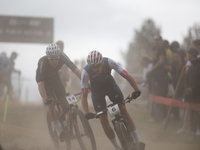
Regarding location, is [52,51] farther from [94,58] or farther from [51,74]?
[94,58]

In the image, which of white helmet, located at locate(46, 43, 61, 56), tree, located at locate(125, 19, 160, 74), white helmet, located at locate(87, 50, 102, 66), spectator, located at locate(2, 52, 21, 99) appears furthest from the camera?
tree, located at locate(125, 19, 160, 74)

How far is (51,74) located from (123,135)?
2.23 meters

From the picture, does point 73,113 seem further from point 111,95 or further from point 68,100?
point 111,95

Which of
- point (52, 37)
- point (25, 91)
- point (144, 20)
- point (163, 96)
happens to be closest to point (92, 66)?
point (163, 96)

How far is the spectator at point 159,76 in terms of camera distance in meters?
8.32

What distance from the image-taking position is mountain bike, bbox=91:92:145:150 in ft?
14.5

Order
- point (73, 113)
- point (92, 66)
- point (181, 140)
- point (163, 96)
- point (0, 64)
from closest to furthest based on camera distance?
point (92, 66) → point (73, 113) → point (181, 140) → point (163, 96) → point (0, 64)

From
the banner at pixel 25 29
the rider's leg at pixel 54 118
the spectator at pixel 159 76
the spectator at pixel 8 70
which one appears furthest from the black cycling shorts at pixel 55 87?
the banner at pixel 25 29

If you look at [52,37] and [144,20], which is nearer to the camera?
[52,37]

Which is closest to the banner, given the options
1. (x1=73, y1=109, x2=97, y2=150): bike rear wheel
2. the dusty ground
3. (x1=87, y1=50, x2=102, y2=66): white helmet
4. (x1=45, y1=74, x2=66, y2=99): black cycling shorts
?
the dusty ground

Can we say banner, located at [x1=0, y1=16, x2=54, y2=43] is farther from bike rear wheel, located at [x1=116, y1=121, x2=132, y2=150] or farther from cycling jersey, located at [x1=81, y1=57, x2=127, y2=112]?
bike rear wheel, located at [x1=116, y1=121, x2=132, y2=150]

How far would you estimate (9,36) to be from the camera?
60.6 ft

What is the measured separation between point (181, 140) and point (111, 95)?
2500mm

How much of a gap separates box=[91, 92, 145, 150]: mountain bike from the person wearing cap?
2.32 meters
